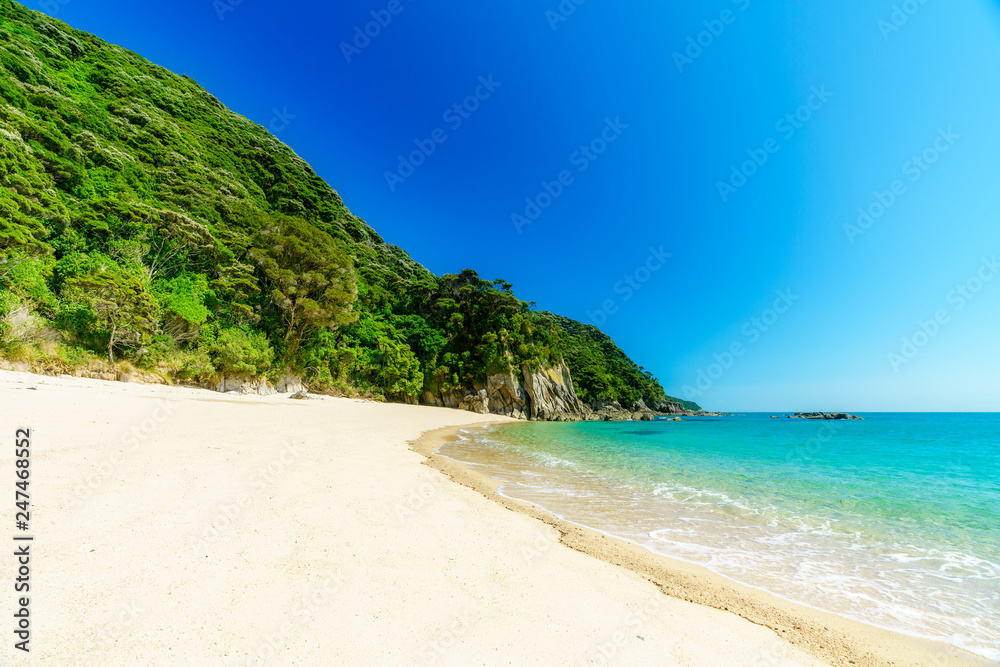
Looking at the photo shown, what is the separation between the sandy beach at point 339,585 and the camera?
2043 mm

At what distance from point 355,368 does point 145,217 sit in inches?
705

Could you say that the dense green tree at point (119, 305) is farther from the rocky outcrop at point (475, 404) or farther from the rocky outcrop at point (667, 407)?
the rocky outcrop at point (667, 407)

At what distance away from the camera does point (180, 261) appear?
22.3 m

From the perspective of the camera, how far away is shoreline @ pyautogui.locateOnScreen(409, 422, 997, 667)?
299 cm

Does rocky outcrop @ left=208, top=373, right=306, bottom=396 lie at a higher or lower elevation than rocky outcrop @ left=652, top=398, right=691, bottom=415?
lower

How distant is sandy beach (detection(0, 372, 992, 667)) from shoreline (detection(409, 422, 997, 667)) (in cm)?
2

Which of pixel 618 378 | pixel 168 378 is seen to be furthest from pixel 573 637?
pixel 618 378

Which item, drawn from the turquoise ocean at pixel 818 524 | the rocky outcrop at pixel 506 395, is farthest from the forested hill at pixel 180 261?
the turquoise ocean at pixel 818 524

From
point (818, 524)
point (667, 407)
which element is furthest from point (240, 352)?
point (667, 407)

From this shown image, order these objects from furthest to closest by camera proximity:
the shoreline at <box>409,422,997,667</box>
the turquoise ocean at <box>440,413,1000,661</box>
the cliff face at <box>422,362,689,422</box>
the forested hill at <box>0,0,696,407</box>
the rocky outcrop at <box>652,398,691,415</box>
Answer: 1. the rocky outcrop at <box>652,398,691,415</box>
2. the cliff face at <box>422,362,689,422</box>
3. the forested hill at <box>0,0,696,407</box>
4. the turquoise ocean at <box>440,413,1000,661</box>
5. the shoreline at <box>409,422,997,667</box>

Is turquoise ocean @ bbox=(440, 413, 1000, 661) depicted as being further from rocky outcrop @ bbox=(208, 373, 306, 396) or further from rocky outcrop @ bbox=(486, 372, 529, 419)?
rocky outcrop @ bbox=(486, 372, 529, 419)

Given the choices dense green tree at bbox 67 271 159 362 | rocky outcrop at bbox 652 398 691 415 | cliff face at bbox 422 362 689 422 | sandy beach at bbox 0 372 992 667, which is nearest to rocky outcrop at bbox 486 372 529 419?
cliff face at bbox 422 362 689 422

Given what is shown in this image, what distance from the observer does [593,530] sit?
17.9 feet

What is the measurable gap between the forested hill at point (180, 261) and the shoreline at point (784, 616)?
73.2 feet
